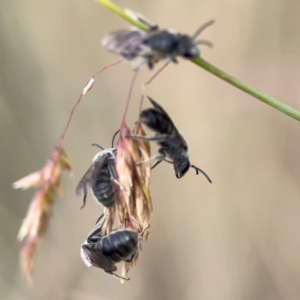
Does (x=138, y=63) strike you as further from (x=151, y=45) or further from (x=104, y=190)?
(x=104, y=190)

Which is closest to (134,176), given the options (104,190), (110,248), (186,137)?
(104,190)

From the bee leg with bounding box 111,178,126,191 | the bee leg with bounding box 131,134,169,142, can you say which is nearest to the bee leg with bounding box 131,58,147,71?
the bee leg with bounding box 131,134,169,142

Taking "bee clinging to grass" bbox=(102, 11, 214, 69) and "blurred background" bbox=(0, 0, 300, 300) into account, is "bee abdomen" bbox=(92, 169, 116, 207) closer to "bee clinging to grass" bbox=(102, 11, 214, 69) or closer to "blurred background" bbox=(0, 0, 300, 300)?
"bee clinging to grass" bbox=(102, 11, 214, 69)

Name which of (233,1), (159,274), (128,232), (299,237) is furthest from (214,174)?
(128,232)

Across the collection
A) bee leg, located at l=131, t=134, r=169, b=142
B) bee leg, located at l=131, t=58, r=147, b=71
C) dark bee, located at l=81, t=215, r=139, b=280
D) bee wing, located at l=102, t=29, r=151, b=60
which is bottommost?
dark bee, located at l=81, t=215, r=139, b=280

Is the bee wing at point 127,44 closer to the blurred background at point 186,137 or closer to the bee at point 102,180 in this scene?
the bee at point 102,180

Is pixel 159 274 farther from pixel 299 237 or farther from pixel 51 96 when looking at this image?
pixel 51 96

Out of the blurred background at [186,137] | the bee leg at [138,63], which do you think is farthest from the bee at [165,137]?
the blurred background at [186,137]
